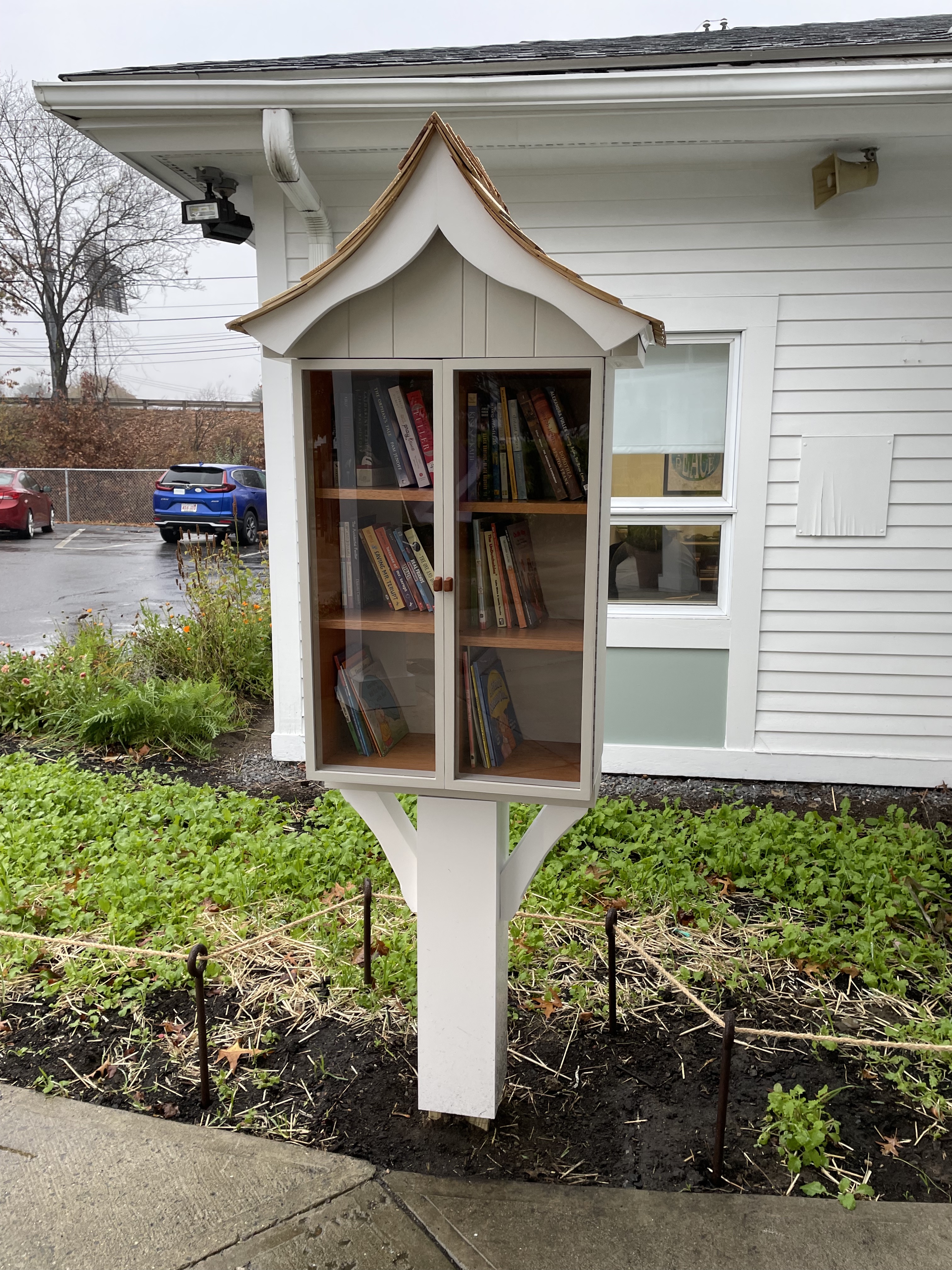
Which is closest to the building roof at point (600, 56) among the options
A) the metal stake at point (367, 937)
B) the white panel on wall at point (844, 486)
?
the white panel on wall at point (844, 486)

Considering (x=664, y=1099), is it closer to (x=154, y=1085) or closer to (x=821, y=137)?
(x=154, y=1085)

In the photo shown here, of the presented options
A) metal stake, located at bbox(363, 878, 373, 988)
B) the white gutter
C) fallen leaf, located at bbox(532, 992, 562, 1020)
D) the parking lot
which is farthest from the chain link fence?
fallen leaf, located at bbox(532, 992, 562, 1020)

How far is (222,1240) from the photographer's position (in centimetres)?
200

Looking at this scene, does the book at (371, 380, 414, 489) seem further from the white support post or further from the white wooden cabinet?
the white support post

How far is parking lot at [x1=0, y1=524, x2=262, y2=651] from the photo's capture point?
10383 mm

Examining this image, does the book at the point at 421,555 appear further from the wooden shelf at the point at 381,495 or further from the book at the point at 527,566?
the book at the point at 527,566

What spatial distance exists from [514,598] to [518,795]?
46 cm

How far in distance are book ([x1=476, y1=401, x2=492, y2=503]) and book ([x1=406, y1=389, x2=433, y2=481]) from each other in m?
0.11

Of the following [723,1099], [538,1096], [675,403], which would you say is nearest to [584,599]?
[723,1099]

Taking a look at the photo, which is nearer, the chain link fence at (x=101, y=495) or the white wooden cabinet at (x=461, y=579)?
the white wooden cabinet at (x=461, y=579)

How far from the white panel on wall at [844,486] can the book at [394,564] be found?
3.03m

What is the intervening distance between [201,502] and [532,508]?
15221 mm

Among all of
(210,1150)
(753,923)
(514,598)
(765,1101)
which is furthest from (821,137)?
(210,1150)

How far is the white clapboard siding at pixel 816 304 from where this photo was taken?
14.0 feet
